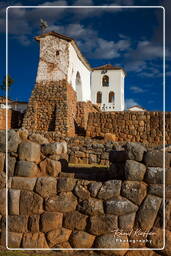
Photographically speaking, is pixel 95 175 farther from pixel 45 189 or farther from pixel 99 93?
pixel 99 93

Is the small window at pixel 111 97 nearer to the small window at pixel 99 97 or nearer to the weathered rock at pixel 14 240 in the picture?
the small window at pixel 99 97

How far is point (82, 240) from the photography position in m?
4.87

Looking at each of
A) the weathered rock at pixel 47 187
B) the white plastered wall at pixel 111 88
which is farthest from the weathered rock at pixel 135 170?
the white plastered wall at pixel 111 88

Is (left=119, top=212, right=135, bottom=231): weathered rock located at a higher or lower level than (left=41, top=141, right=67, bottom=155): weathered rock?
lower

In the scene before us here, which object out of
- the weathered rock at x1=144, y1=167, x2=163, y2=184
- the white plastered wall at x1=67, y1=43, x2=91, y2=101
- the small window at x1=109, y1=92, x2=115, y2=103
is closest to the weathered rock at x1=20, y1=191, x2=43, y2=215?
the weathered rock at x1=144, y1=167, x2=163, y2=184

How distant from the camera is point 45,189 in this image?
16.8ft

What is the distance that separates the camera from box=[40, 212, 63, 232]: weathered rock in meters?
5.02

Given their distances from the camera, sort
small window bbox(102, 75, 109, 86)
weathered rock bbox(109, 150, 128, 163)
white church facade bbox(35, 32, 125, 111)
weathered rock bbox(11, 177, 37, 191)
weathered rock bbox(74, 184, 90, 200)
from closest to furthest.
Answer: weathered rock bbox(74, 184, 90, 200) → weathered rock bbox(109, 150, 128, 163) → weathered rock bbox(11, 177, 37, 191) → white church facade bbox(35, 32, 125, 111) → small window bbox(102, 75, 109, 86)

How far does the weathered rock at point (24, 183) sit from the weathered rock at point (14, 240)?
2.55 feet

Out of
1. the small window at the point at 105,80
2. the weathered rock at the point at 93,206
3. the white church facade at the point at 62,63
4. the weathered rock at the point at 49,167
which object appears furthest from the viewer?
the small window at the point at 105,80

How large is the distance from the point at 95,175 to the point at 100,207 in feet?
2.46

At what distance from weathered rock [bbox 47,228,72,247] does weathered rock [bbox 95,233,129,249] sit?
0.55m

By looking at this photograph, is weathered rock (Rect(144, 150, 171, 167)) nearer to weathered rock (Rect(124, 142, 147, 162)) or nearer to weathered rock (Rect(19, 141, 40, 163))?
weathered rock (Rect(124, 142, 147, 162))

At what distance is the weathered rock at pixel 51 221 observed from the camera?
5.02 meters
